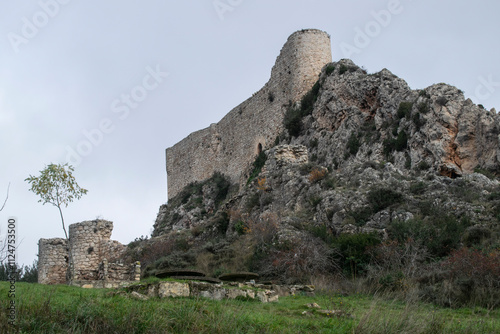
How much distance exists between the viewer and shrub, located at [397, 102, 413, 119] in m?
25.2

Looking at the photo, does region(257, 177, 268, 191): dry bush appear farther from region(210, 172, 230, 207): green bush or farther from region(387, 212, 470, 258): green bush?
region(210, 172, 230, 207): green bush

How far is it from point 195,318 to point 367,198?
10258 millimetres

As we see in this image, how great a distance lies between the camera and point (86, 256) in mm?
20688

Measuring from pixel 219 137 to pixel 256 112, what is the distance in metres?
5.48

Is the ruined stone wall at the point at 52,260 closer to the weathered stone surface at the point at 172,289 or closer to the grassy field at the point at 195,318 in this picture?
the grassy field at the point at 195,318

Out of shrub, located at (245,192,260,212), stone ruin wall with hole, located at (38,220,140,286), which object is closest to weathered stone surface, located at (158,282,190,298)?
stone ruin wall with hole, located at (38,220,140,286)

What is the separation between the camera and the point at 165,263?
60.5 ft

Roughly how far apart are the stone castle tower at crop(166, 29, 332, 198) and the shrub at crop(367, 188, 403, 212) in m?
16.6

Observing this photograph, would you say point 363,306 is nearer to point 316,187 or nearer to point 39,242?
point 316,187

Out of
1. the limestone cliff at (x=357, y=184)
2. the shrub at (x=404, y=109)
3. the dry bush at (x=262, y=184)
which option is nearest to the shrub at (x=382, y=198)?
the limestone cliff at (x=357, y=184)

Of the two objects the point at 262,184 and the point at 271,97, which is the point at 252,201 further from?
the point at 271,97

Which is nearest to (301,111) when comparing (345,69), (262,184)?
(345,69)

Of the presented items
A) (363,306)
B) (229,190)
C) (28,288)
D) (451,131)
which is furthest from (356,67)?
(28,288)

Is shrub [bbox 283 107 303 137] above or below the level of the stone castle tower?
below
